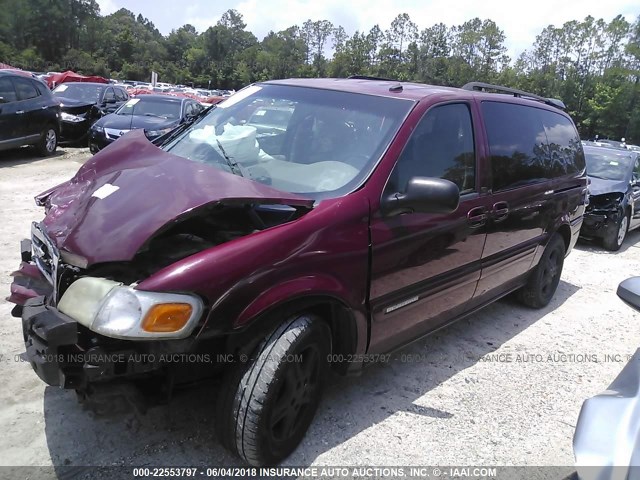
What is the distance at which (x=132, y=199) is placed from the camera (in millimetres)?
2367

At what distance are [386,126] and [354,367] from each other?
53.5 inches

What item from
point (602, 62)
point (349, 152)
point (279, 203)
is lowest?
point (279, 203)

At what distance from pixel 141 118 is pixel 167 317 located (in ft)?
32.4

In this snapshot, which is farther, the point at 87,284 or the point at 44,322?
the point at 87,284

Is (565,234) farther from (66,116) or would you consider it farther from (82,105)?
(82,105)

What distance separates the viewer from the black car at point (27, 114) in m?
9.48

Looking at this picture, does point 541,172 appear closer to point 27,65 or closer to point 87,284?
point 87,284

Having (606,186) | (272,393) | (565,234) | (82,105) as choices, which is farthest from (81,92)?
(272,393)

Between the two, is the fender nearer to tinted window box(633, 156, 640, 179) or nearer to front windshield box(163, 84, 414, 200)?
front windshield box(163, 84, 414, 200)

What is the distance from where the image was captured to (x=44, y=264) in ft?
8.59

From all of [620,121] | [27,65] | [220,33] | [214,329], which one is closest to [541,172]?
[214,329]

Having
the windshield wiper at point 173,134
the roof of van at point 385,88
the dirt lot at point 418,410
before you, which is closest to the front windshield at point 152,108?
the dirt lot at point 418,410

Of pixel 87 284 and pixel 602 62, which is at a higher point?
pixel 602 62

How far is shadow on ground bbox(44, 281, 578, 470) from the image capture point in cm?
253
